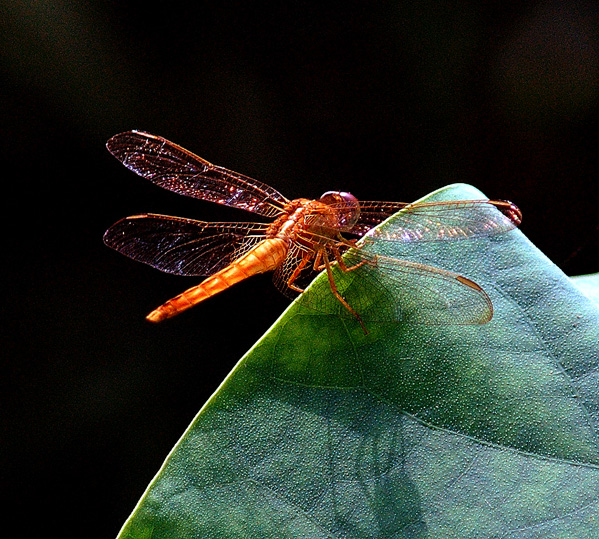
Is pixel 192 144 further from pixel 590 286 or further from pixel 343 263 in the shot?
pixel 590 286

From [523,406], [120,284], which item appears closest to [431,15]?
[120,284]

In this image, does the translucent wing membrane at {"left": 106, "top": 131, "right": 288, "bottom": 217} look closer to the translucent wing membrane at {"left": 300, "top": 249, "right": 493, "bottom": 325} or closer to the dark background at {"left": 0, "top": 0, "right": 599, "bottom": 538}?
the translucent wing membrane at {"left": 300, "top": 249, "right": 493, "bottom": 325}

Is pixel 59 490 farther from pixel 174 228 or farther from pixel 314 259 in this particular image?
pixel 314 259

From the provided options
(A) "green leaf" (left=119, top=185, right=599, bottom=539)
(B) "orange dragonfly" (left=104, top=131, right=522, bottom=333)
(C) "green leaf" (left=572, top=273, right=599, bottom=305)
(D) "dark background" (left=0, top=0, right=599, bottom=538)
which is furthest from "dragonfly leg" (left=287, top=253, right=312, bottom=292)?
(D) "dark background" (left=0, top=0, right=599, bottom=538)

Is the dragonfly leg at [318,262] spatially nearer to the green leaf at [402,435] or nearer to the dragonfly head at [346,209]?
the dragonfly head at [346,209]

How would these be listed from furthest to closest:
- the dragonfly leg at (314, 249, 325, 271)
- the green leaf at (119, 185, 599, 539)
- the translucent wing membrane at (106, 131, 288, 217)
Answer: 1. the translucent wing membrane at (106, 131, 288, 217)
2. the dragonfly leg at (314, 249, 325, 271)
3. the green leaf at (119, 185, 599, 539)

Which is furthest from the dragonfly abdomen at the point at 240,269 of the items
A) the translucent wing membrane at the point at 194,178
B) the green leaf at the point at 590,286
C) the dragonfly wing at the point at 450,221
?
the green leaf at the point at 590,286
